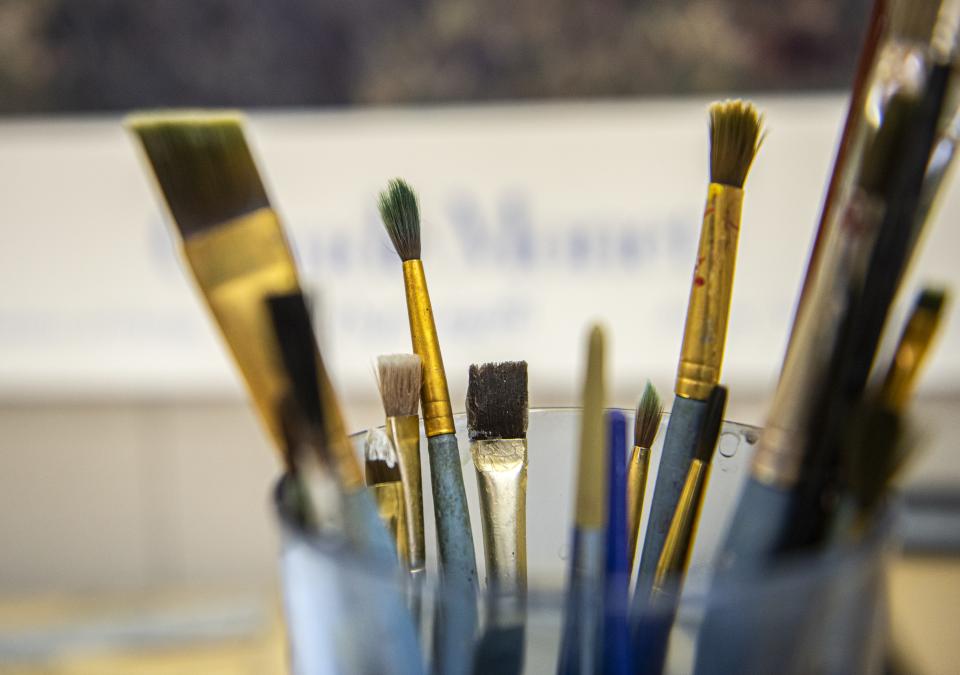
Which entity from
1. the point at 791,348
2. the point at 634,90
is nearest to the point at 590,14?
the point at 634,90

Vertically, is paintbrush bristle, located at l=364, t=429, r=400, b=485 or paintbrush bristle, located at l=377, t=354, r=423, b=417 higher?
paintbrush bristle, located at l=377, t=354, r=423, b=417

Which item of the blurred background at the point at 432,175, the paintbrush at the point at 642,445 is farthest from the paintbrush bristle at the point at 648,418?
the blurred background at the point at 432,175

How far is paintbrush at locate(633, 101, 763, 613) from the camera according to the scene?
0.49 ft

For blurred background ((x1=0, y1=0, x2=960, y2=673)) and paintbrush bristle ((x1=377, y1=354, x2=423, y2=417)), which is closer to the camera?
paintbrush bristle ((x1=377, y1=354, x2=423, y2=417))

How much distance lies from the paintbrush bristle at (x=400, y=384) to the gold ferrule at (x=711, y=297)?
0.04 meters

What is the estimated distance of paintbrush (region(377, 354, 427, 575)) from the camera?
0.15 meters

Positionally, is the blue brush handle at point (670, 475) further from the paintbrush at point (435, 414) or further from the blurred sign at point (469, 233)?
the blurred sign at point (469, 233)

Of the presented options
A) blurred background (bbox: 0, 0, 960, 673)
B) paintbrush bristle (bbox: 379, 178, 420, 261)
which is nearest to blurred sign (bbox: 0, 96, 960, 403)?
blurred background (bbox: 0, 0, 960, 673)

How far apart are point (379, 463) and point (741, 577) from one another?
2.5 inches

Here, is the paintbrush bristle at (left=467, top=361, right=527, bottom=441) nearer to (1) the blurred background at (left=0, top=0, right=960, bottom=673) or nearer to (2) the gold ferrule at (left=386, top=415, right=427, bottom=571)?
(2) the gold ferrule at (left=386, top=415, right=427, bottom=571)

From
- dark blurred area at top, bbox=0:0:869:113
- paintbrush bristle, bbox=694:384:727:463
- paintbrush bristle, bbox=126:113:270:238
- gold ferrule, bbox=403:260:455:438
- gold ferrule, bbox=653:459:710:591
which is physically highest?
dark blurred area at top, bbox=0:0:869:113

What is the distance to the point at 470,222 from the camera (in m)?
0.56

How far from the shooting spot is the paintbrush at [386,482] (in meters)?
0.14

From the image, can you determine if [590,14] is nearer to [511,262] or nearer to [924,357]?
[511,262]
